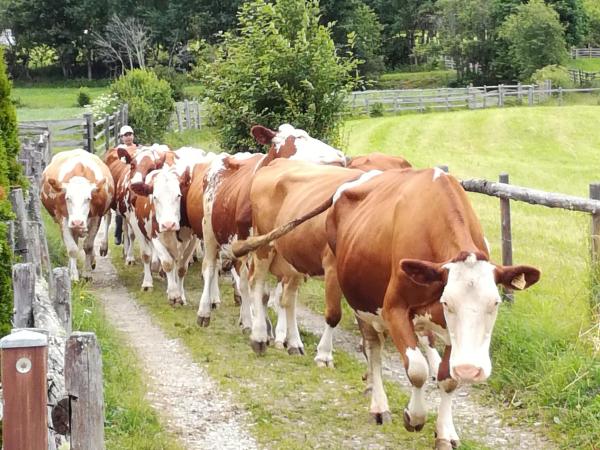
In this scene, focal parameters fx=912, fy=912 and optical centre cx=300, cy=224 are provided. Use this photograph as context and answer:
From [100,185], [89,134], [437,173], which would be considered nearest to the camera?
[437,173]

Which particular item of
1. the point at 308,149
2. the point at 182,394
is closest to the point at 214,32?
the point at 308,149

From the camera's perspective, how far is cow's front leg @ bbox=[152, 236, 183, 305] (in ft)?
39.2

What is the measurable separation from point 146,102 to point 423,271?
91.8ft

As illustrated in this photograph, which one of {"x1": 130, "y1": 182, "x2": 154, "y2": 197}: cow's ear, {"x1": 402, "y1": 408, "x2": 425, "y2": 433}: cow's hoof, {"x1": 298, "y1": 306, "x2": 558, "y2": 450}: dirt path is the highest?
{"x1": 130, "y1": 182, "x2": 154, "y2": 197}: cow's ear

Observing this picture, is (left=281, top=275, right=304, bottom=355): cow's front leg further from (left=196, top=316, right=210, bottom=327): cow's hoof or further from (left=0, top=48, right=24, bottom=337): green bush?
(left=0, top=48, right=24, bottom=337): green bush

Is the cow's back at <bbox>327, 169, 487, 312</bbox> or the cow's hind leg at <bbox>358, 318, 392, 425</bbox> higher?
the cow's back at <bbox>327, 169, 487, 312</bbox>

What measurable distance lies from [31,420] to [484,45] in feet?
215

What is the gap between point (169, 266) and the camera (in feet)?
39.5

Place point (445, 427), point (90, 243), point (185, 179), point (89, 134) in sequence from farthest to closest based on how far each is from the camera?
point (89, 134)
point (90, 243)
point (185, 179)
point (445, 427)

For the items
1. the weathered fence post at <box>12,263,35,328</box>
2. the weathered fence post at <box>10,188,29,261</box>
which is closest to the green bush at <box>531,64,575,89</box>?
the weathered fence post at <box>10,188,29,261</box>

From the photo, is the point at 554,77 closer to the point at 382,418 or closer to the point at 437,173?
the point at 382,418

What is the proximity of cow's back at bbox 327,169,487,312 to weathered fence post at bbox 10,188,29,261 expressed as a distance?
7.73 ft

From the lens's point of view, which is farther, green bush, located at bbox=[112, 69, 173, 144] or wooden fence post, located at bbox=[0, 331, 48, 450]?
green bush, located at bbox=[112, 69, 173, 144]

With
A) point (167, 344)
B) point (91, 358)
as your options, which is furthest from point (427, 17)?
point (91, 358)
